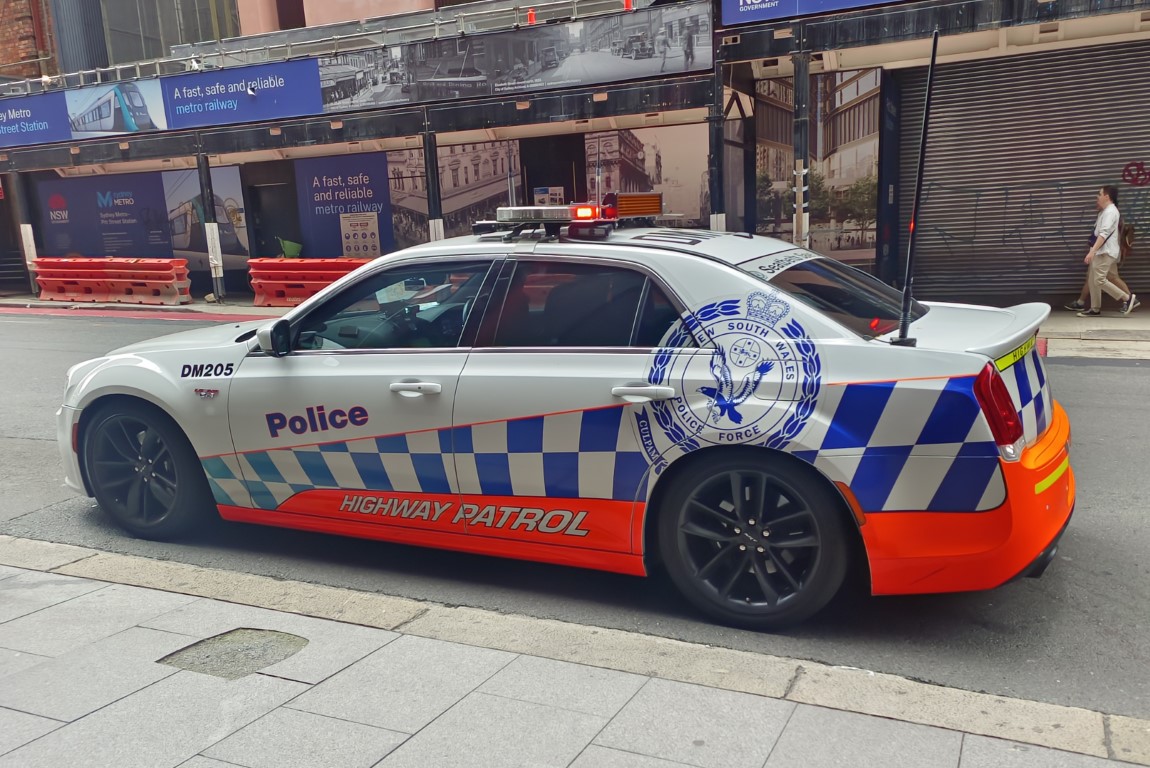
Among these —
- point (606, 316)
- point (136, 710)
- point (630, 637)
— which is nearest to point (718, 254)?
point (606, 316)

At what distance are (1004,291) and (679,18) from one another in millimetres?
6602

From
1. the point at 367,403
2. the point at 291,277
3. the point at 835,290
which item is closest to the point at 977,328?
the point at 835,290

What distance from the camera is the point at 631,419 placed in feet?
12.6

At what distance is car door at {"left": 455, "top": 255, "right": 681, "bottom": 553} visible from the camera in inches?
153

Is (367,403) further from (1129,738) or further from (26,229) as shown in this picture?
(26,229)

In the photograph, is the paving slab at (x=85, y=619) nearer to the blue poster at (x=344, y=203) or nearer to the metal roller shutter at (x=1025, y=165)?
the metal roller shutter at (x=1025, y=165)

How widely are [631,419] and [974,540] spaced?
4.53ft

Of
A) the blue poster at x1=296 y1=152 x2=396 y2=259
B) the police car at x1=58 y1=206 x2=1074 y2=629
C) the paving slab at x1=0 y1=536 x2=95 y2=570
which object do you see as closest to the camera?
the police car at x1=58 y1=206 x2=1074 y2=629

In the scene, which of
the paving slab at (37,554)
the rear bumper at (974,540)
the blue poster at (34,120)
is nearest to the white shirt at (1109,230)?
the rear bumper at (974,540)

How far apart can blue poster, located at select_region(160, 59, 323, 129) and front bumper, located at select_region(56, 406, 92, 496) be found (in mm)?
13148

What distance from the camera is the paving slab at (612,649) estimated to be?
335 centimetres

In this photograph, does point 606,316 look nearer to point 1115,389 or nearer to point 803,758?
point 803,758

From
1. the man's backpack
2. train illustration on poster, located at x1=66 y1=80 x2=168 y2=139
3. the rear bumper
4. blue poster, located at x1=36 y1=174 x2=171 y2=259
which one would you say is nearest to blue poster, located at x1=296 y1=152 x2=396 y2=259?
train illustration on poster, located at x1=66 y1=80 x2=168 y2=139

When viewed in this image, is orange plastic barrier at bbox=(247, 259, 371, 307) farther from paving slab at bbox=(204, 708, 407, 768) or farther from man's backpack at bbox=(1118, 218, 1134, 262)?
paving slab at bbox=(204, 708, 407, 768)
